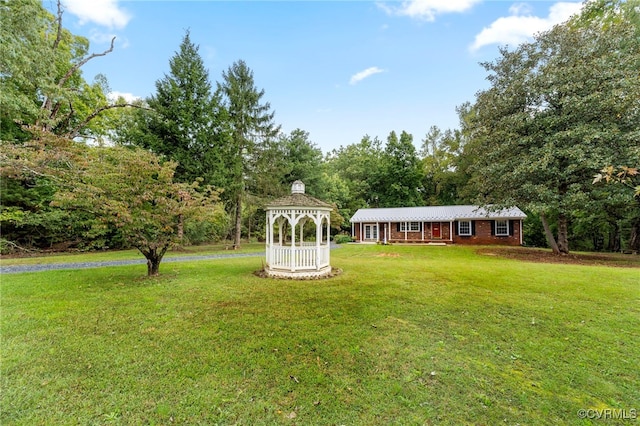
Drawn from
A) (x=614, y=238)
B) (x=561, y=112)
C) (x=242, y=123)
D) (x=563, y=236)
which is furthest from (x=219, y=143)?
(x=614, y=238)

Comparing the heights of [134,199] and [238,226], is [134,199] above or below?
above

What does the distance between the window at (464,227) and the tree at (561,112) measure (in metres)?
7.44

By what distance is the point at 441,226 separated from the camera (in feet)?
78.6

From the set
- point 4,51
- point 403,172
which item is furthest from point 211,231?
point 403,172

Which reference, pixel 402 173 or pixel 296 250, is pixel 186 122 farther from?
pixel 402 173

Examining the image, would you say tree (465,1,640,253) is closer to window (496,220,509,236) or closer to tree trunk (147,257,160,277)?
window (496,220,509,236)

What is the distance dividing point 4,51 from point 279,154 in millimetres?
15465

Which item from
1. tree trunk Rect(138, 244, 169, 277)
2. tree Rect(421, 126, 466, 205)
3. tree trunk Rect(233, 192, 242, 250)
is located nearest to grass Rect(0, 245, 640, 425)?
tree trunk Rect(138, 244, 169, 277)

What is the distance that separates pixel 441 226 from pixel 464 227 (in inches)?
73.1

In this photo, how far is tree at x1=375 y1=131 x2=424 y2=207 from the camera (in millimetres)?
33062

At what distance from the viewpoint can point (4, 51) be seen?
888cm

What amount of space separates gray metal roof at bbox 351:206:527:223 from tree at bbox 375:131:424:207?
7.00 m

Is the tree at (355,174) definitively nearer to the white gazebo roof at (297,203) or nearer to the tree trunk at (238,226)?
the tree trunk at (238,226)

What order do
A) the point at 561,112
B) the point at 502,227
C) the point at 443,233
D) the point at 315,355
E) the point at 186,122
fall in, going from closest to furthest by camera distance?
the point at 315,355 < the point at 561,112 < the point at 186,122 < the point at 502,227 < the point at 443,233
